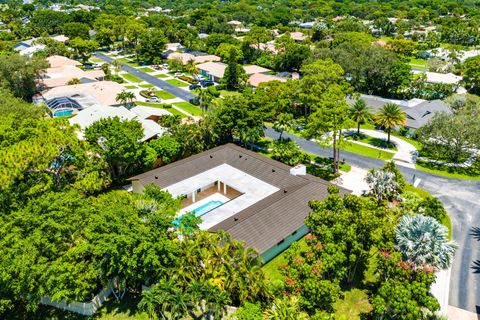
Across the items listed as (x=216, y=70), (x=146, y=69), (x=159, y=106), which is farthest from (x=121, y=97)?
(x=146, y=69)

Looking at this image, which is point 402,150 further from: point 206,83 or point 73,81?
point 73,81

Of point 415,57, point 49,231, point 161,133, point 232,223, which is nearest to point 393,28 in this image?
point 415,57

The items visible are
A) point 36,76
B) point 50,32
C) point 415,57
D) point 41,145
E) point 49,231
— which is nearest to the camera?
point 49,231

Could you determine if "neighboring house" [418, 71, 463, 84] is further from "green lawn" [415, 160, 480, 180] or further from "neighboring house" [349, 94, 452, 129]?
"green lawn" [415, 160, 480, 180]

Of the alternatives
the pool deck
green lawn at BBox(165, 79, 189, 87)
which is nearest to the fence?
the pool deck

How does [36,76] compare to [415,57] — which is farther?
[415,57]

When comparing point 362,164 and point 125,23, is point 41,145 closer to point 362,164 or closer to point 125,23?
point 362,164
